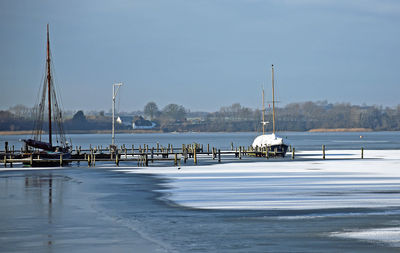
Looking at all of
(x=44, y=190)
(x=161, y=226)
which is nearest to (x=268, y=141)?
(x=44, y=190)

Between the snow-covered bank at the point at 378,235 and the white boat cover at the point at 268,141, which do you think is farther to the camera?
the white boat cover at the point at 268,141

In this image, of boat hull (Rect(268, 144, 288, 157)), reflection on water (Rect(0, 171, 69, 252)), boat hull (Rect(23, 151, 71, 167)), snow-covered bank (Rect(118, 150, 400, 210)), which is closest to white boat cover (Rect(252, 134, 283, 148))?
boat hull (Rect(268, 144, 288, 157))

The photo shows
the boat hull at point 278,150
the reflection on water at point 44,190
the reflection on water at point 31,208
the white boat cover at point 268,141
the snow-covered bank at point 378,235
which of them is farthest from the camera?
the white boat cover at point 268,141

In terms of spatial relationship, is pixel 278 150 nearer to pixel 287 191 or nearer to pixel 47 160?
pixel 47 160

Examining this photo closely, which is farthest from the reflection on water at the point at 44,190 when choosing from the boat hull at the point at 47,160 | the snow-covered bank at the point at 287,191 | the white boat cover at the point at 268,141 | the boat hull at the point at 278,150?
the white boat cover at the point at 268,141

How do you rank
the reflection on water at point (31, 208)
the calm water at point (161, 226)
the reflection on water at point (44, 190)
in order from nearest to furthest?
the calm water at point (161, 226)
the reflection on water at point (31, 208)
the reflection on water at point (44, 190)

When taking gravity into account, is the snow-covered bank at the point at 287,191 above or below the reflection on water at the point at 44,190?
above

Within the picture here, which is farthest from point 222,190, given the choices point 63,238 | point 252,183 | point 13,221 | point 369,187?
point 63,238

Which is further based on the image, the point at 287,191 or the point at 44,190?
the point at 44,190

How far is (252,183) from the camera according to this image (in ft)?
133

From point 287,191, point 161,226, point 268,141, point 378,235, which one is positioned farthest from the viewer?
point 268,141

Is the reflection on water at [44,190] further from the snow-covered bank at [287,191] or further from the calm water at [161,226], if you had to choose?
the snow-covered bank at [287,191]

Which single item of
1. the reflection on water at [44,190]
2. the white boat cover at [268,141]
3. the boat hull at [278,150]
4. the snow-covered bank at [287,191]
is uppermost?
the white boat cover at [268,141]

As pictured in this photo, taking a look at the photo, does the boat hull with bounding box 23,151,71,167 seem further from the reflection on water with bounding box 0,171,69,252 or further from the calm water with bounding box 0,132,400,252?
the calm water with bounding box 0,132,400,252
